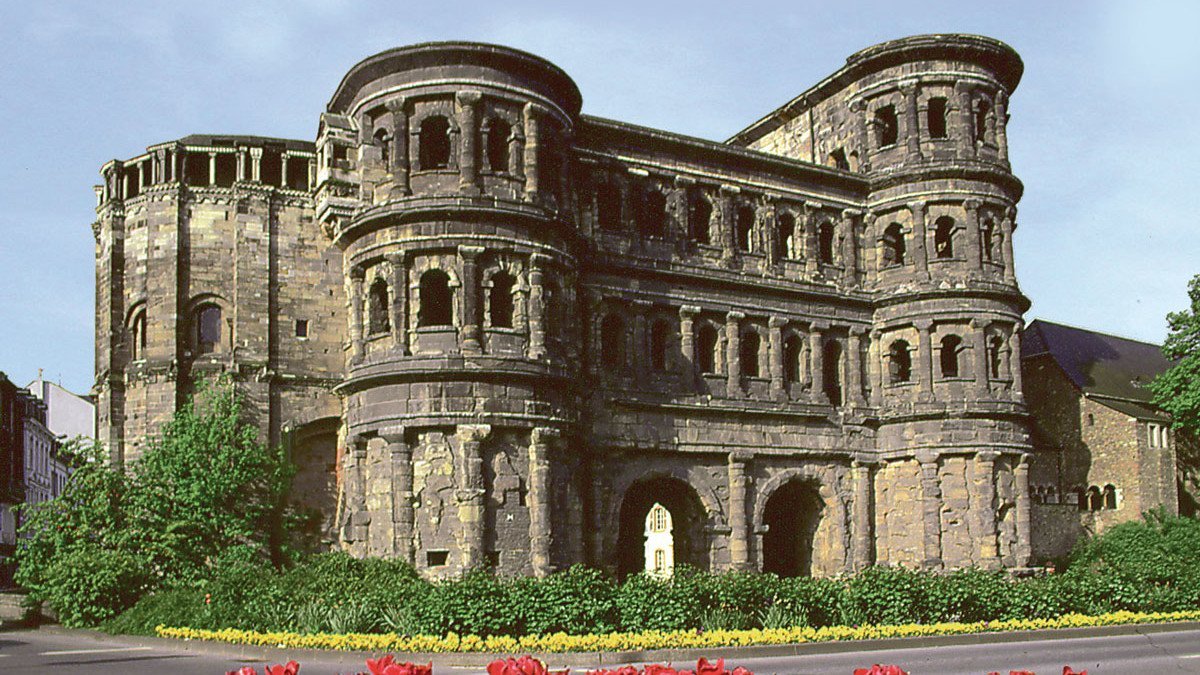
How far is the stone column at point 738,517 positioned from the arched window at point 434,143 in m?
11.3

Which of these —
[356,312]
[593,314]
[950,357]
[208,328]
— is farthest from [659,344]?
[208,328]

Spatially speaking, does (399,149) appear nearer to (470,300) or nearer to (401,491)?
(470,300)

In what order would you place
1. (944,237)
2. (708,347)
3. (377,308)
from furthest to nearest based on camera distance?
(944,237), (708,347), (377,308)

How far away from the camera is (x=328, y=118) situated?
3234 centimetres

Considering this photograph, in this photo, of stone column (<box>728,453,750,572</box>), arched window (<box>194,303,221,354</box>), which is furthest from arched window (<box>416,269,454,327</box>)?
stone column (<box>728,453,750,572</box>)

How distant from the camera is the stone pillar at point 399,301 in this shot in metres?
29.6

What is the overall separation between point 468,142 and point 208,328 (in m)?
9.24

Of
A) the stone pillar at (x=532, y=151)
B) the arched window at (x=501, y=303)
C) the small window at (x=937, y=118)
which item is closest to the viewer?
the arched window at (x=501, y=303)

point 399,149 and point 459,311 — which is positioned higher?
point 399,149

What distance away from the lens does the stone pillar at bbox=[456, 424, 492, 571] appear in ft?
91.8

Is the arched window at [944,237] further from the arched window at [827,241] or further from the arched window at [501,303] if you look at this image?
the arched window at [501,303]

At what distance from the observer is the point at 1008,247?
38.0m

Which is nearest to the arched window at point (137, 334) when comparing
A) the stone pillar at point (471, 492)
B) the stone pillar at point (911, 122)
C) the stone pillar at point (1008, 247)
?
the stone pillar at point (471, 492)

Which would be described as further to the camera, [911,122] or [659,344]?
[911,122]
